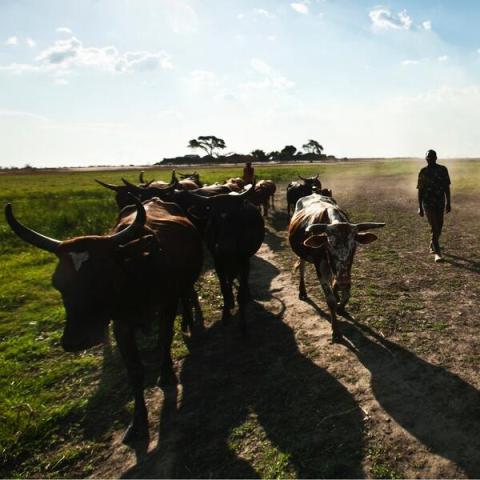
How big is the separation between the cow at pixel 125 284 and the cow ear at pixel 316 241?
187 cm

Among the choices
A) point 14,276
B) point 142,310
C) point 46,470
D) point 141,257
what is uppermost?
point 141,257

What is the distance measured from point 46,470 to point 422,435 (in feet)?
13.1

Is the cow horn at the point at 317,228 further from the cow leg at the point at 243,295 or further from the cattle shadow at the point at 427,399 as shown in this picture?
the cattle shadow at the point at 427,399

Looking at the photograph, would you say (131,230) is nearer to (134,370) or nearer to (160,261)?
(160,261)

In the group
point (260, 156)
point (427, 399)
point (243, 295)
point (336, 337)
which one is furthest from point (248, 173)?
point (260, 156)

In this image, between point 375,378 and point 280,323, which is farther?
point 280,323

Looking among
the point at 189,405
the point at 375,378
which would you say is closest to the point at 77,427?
the point at 189,405

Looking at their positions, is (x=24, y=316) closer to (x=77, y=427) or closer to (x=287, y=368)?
(x=77, y=427)

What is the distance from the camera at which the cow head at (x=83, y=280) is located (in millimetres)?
3961

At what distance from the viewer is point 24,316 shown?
8266mm

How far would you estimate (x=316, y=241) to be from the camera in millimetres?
6141

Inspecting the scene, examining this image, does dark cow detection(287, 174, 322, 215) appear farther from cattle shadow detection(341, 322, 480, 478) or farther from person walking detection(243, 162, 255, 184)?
cattle shadow detection(341, 322, 480, 478)

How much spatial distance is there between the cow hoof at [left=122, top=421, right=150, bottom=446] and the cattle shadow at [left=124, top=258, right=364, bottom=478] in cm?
22

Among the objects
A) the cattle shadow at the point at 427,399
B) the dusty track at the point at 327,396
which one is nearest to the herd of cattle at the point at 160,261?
the dusty track at the point at 327,396
